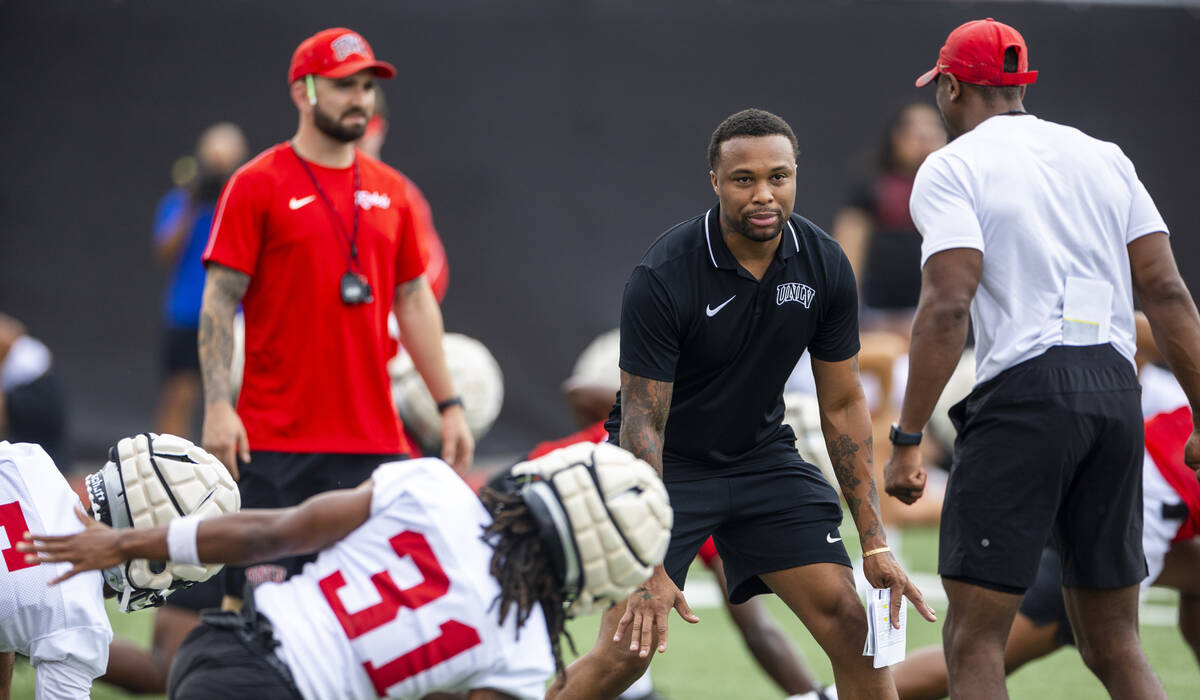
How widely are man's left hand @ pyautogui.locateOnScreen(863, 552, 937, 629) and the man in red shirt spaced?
2.12 meters

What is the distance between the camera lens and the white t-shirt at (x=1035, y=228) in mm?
4480

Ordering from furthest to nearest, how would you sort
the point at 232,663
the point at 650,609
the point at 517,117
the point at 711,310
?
the point at 517,117 → the point at 711,310 → the point at 650,609 → the point at 232,663

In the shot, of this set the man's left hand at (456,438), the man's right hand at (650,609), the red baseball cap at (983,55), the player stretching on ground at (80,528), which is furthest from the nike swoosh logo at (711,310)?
the man's left hand at (456,438)

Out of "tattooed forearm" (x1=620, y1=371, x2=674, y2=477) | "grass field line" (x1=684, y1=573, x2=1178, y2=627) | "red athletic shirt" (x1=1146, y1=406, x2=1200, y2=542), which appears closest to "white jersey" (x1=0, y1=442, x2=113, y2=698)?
"tattooed forearm" (x1=620, y1=371, x2=674, y2=477)

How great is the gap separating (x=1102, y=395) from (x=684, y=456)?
4.54 ft

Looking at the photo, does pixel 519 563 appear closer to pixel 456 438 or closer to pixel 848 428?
pixel 848 428

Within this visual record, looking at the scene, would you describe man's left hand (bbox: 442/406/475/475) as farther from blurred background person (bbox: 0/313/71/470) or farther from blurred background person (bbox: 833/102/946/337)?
blurred background person (bbox: 833/102/946/337)

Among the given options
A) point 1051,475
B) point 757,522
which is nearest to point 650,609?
point 757,522

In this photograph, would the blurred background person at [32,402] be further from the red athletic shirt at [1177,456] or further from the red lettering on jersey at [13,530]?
the red athletic shirt at [1177,456]

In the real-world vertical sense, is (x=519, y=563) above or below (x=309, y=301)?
below

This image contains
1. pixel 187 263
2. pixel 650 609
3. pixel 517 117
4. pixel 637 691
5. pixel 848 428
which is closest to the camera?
pixel 650 609

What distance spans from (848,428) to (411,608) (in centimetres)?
195

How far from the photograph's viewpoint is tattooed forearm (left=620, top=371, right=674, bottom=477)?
4.46 m

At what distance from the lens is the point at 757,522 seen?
475 centimetres
